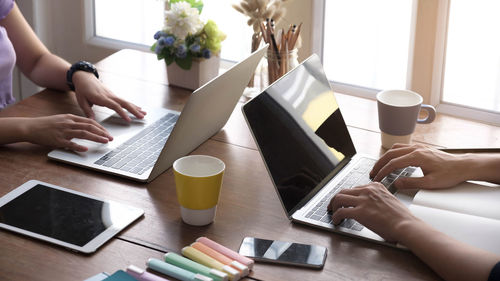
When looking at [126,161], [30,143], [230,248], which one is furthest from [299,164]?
[30,143]

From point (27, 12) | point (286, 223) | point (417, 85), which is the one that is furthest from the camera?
point (27, 12)

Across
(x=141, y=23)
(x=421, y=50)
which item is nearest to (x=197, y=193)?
(x=421, y=50)

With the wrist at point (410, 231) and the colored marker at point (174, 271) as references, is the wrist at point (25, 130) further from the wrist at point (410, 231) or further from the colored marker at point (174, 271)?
the wrist at point (410, 231)

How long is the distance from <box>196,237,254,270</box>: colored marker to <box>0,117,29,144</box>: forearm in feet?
1.86

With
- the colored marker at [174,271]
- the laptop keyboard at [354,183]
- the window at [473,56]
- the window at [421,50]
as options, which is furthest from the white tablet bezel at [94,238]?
the window at [473,56]

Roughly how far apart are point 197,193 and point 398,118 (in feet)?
1.84

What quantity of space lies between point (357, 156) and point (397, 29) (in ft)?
3.51

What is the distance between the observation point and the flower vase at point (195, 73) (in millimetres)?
1819

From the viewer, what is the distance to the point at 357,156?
1501mm

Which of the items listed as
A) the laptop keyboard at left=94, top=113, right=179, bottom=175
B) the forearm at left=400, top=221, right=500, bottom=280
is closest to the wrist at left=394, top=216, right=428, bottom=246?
the forearm at left=400, top=221, right=500, bottom=280

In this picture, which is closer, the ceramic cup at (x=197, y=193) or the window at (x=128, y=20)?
the ceramic cup at (x=197, y=193)

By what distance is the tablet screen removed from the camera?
1175 millimetres

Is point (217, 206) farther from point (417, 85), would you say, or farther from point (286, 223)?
point (417, 85)

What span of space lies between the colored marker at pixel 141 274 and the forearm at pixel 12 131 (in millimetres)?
569
